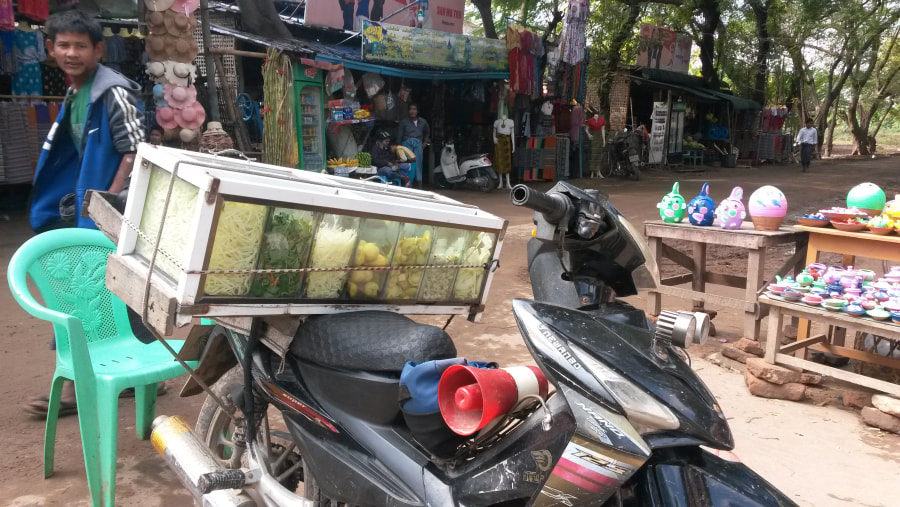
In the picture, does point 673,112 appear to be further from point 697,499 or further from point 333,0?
point 697,499

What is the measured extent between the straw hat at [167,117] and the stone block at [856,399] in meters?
7.43

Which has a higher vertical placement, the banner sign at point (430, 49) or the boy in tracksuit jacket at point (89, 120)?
the banner sign at point (430, 49)

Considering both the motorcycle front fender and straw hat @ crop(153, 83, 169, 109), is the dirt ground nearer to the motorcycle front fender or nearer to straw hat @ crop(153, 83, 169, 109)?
the motorcycle front fender

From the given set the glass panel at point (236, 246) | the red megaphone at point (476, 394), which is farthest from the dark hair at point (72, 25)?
the red megaphone at point (476, 394)

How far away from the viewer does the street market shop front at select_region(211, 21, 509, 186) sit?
33.3 feet

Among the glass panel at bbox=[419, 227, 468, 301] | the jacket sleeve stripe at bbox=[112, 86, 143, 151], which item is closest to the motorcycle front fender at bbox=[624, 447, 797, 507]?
the glass panel at bbox=[419, 227, 468, 301]

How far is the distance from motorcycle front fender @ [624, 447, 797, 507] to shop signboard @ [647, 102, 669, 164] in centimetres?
1862

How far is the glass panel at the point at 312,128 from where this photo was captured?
10445mm

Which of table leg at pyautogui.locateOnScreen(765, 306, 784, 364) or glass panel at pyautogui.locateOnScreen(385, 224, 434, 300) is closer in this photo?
glass panel at pyautogui.locateOnScreen(385, 224, 434, 300)

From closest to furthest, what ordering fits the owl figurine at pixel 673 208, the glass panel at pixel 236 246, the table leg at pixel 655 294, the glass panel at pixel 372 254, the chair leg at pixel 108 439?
the glass panel at pixel 236 246 < the glass panel at pixel 372 254 < the chair leg at pixel 108 439 < the owl figurine at pixel 673 208 < the table leg at pixel 655 294

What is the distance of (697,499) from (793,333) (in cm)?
394

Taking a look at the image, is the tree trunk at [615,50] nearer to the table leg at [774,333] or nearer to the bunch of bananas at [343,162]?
the bunch of bananas at [343,162]

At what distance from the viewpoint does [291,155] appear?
10.0 metres

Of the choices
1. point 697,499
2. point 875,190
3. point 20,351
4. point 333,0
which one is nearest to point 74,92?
point 20,351
